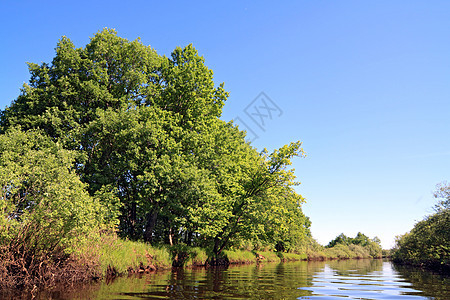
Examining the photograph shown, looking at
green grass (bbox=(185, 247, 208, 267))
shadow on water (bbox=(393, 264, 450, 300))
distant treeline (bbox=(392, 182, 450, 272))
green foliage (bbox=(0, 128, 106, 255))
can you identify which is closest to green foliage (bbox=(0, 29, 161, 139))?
green foliage (bbox=(0, 128, 106, 255))

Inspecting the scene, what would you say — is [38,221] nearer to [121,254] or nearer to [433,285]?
[121,254]

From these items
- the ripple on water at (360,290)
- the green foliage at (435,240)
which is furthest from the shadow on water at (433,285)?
the green foliage at (435,240)

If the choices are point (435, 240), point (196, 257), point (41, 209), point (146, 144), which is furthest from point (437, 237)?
point (41, 209)

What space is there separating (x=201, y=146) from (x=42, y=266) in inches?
749

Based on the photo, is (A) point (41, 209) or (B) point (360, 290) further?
(B) point (360, 290)

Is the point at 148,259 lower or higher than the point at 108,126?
lower

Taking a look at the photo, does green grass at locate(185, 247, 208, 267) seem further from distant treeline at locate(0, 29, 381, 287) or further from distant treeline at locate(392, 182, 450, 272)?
distant treeline at locate(392, 182, 450, 272)

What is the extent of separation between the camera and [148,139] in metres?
27.0

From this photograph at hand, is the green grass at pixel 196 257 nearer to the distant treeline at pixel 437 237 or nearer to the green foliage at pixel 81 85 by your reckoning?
the green foliage at pixel 81 85

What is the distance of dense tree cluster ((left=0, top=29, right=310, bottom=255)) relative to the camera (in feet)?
88.5

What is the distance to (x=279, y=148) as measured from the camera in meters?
Answer: 33.1

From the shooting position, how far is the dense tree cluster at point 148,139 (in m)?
27.0

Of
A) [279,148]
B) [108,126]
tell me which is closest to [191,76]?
[108,126]

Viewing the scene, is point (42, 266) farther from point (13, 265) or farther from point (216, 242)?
point (216, 242)
